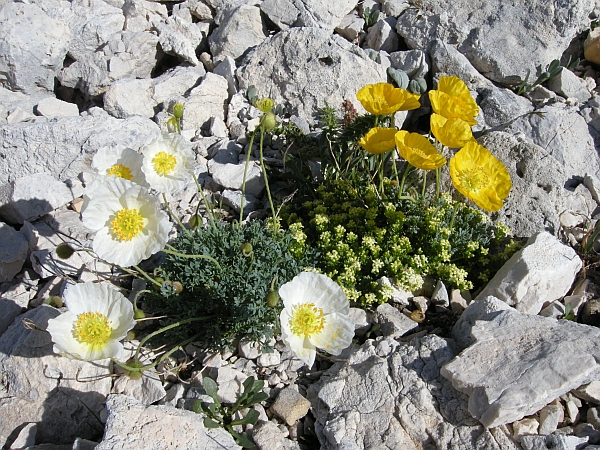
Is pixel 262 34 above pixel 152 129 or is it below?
above

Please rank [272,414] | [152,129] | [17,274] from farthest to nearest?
[152,129], [17,274], [272,414]

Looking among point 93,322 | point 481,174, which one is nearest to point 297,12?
point 481,174

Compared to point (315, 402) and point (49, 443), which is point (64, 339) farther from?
point (315, 402)

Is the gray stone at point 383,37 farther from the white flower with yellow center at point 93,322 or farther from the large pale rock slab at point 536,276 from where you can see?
the white flower with yellow center at point 93,322

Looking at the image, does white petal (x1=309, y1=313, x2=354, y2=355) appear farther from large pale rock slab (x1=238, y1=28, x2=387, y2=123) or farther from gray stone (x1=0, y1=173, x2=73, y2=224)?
large pale rock slab (x1=238, y1=28, x2=387, y2=123)

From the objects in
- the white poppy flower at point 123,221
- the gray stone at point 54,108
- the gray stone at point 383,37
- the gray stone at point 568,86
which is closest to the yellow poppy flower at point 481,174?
the white poppy flower at point 123,221

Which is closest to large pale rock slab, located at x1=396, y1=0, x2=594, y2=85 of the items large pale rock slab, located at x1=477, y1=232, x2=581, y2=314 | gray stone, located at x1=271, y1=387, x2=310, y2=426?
large pale rock slab, located at x1=477, y1=232, x2=581, y2=314

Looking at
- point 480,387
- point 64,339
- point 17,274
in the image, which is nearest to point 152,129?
point 17,274
